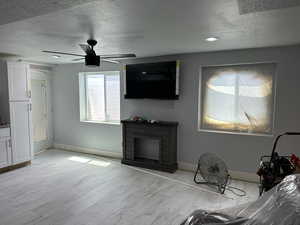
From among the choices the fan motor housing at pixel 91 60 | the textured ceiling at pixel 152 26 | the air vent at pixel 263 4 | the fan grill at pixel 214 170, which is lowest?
the fan grill at pixel 214 170

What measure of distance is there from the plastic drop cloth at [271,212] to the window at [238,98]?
6.74 feet

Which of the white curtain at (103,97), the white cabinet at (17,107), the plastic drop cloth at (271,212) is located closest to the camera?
the plastic drop cloth at (271,212)

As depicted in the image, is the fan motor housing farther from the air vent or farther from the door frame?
the door frame

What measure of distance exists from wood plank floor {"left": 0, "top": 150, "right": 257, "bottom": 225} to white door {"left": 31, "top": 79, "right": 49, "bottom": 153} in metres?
1.13

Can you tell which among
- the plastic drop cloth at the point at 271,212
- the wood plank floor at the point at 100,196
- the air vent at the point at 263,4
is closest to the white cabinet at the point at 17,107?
the wood plank floor at the point at 100,196

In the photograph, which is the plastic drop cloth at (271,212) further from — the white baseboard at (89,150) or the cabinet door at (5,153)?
the cabinet door at (5,153)

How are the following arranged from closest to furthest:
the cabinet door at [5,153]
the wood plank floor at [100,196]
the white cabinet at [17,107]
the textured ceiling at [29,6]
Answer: the textured ceiling at [29,6] < the wood plank floor at [100,196] < the cabinet door at [5,153] < the white cabinet at [17,107]

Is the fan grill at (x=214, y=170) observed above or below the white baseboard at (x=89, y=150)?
above

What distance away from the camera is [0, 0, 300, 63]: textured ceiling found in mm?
1649

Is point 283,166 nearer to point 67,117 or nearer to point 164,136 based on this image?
point 164,136

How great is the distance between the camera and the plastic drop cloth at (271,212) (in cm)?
117

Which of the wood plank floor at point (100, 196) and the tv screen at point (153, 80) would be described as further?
the tv screen at point (153, 80)

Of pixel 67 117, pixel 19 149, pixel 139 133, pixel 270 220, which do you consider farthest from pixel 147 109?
pixel 270 220

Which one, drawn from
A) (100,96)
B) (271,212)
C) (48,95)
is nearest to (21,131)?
(48,95)
